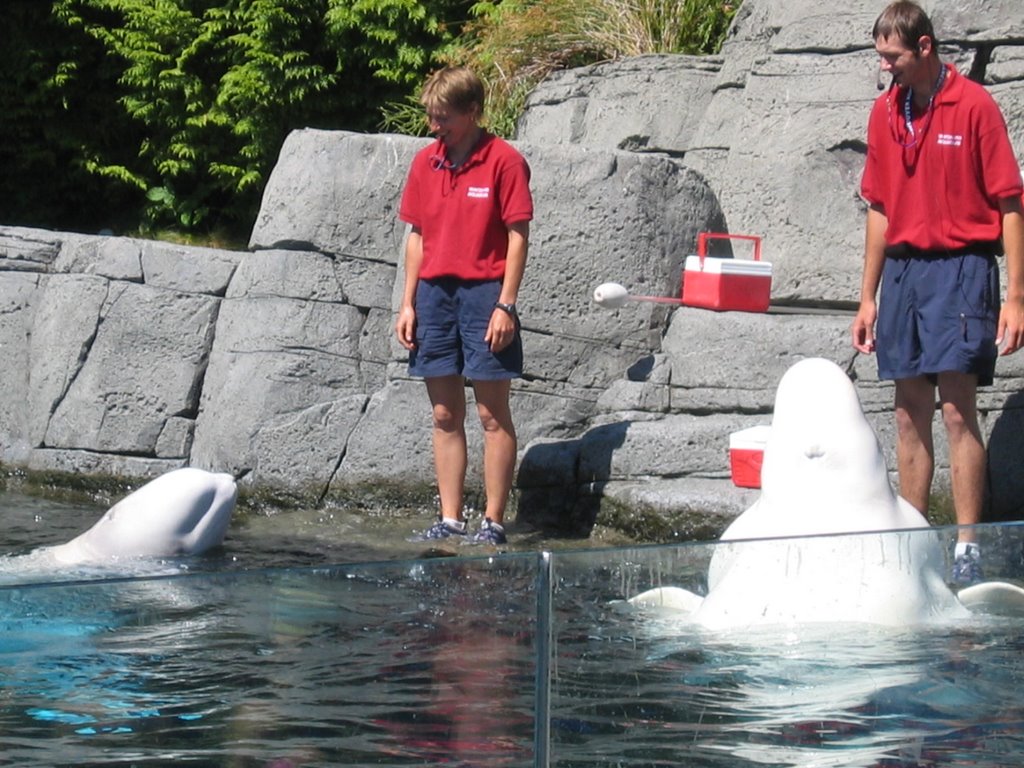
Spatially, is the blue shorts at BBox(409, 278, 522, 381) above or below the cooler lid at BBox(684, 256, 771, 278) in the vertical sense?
below

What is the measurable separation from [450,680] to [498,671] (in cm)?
10

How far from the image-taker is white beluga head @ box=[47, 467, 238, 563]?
5805 millimetres

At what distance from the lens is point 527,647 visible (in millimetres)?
2912

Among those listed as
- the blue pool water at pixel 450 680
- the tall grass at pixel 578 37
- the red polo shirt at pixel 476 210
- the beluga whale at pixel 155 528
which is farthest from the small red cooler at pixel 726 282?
the blue pool water at pixel 450 680

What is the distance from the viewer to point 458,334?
6.36m

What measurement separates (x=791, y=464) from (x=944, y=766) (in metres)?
1.56

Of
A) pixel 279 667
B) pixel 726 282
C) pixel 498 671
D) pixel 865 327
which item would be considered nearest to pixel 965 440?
pixel 865 327

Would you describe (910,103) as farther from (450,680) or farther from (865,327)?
(450,680)

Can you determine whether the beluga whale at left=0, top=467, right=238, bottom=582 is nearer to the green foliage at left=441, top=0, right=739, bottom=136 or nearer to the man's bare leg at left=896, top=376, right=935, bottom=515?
the man's bare leg at left=896, top=376, right=935, bottom=515

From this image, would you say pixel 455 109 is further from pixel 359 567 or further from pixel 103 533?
pixel 359 567

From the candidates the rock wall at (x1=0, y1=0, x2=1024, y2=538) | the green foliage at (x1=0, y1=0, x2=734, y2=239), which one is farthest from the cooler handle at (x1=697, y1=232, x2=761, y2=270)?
the green foliage at (x1=0, y1=0, x2=734, y2=239)

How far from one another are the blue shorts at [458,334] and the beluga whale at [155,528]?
0.94 m

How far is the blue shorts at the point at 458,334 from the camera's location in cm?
627

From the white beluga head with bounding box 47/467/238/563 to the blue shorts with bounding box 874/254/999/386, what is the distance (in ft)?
8.30
